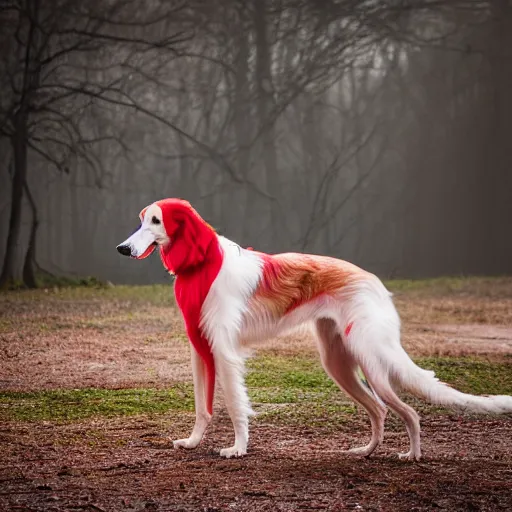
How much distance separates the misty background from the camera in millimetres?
16141

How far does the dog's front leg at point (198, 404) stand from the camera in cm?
376

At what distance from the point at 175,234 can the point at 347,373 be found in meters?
0.98

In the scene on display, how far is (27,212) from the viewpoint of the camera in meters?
18.4

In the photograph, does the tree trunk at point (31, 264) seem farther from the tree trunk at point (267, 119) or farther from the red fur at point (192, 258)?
the red fur at point (192, 258)

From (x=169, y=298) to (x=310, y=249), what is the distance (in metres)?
7.10

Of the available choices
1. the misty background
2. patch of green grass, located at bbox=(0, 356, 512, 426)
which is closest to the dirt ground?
patch of green grass, located at bbox=(0, 356, 512, 426)

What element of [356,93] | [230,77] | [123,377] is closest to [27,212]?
[230,77]

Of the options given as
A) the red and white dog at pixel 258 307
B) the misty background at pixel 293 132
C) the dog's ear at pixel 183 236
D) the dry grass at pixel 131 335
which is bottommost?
the dry grass at pixel 131 335

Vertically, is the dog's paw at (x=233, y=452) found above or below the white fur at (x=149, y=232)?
below

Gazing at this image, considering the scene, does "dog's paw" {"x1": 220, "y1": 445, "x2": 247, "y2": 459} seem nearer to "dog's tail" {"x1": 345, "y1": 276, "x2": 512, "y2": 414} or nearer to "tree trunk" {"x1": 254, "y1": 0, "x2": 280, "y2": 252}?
"dog's tail" {"x1": 345, "y1": 276, "x2": 512, "y2": 414}

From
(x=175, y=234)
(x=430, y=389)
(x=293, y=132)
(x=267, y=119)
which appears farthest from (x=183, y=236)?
(x=293, y=132)

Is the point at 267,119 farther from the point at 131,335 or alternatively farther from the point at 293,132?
the point at 131,335

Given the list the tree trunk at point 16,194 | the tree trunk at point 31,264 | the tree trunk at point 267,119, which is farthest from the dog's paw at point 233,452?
the tree trunk at point 267,119

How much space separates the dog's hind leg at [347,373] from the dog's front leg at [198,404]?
0.55m
